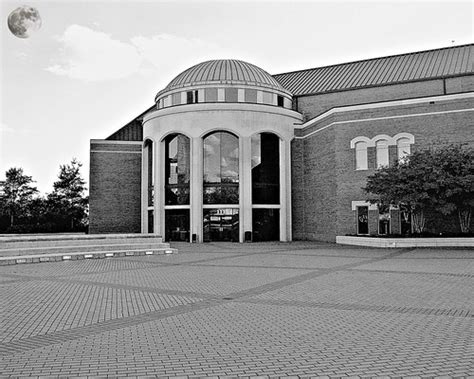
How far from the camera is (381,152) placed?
107 feet

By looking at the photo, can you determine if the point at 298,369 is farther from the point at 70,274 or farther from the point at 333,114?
the point at 333,114

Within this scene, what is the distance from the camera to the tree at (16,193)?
60.6 m

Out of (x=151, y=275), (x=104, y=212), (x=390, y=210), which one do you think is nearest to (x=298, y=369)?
(x=151, y=275)

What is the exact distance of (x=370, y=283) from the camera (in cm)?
1373

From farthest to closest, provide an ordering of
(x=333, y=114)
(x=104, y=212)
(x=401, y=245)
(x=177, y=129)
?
(x=104, y=212), (x=177, y=129), (x=333, y=114), (x=401, y=245)

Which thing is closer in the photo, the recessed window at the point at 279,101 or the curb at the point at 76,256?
the curb at the point at 76,256

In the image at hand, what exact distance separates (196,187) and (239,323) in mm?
28683

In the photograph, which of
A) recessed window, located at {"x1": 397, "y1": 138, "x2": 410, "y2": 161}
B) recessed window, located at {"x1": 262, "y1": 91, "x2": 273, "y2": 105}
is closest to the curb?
recessed window, located at {"x1": 397, "y1": 138, "x2": 410, "y2": 161}

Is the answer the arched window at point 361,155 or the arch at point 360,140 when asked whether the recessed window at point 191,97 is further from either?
the arched window at point 361,155

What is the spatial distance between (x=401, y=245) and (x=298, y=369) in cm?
2355

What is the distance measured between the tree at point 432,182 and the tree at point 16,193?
157 ft

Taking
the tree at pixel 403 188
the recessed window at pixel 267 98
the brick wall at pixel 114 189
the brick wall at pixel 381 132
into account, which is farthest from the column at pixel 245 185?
the brick wall at pixel 114 189

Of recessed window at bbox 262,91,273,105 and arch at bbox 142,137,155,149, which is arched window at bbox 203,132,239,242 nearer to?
recessed window at bbox 262,91,273,105

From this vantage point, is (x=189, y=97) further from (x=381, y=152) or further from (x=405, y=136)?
(x=405, y=136)
